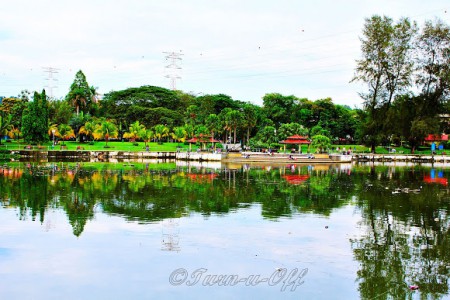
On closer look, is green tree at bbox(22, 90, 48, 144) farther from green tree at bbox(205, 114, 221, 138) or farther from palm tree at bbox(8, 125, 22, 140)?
green tree at bbox(205, 114, 221, 138)

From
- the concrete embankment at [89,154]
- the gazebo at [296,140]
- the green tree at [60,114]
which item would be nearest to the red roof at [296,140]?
the gazebo at [296,140]

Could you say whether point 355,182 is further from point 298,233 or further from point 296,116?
point 296,116

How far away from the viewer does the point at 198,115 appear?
83812 millimetres

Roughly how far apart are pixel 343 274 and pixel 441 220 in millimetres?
7985

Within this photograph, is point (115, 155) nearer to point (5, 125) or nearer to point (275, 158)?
point (5, 125)

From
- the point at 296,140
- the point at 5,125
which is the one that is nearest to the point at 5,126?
the point at 5,125

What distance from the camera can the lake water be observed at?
9969 mm

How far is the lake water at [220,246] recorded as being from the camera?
9969 millimetres

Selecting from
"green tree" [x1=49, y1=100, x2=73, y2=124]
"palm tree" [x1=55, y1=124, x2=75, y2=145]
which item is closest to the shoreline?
"palm tree" [x1=55, y1=124, x2=75, y2=145]

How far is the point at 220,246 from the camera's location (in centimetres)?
1307

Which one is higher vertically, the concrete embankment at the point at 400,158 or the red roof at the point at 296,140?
the red roof at the point at 296,140

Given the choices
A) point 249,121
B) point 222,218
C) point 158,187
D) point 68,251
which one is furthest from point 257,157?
point 68,251

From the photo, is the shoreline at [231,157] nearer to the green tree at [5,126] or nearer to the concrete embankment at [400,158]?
the concrete embankment at [400,158]

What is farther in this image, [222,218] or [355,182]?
[355,182]
